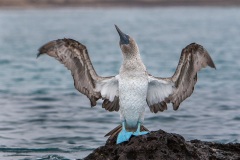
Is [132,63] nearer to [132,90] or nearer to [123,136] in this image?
[132,90]

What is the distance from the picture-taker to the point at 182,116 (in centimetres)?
1869

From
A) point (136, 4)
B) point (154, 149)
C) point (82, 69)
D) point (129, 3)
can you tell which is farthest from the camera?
point (136, 4)

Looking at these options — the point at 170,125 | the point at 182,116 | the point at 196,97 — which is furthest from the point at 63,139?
the point at 196,97

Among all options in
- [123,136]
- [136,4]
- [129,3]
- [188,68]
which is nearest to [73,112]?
[188,68]

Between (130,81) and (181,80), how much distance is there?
100 centimetres

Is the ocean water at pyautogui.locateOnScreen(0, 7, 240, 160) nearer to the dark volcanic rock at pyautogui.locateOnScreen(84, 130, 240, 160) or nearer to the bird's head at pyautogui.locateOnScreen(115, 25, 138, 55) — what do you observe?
the bird's head at pyautogui.locateOnScreen(115, 25, 138, 55)

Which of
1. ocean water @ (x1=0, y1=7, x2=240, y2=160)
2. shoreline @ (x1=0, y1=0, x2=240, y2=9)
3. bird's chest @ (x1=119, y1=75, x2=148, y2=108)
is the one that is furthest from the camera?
shoreline @ (x1=0, y1=0, x2=240, y2=9)

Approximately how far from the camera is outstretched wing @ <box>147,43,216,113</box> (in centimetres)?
1066

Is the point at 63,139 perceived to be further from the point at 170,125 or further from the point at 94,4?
the point at 94,4

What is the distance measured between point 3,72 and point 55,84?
4814 mm

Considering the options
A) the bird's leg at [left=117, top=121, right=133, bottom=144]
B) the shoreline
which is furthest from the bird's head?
the shoreline

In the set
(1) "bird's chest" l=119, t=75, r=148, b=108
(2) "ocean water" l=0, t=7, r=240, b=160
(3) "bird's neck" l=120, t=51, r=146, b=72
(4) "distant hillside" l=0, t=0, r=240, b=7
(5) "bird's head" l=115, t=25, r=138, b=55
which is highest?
(4) "distant hillside" l=0, t=0, r=240, b=7

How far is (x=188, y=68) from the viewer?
10.9 m

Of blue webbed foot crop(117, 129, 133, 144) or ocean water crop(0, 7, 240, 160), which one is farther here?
ocean water crop(0, 7, 240, 160)
